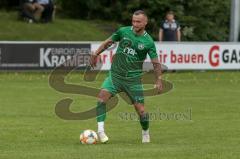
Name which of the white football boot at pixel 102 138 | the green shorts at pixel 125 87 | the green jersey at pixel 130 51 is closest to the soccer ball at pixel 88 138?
the white football boot at pixel 102 138

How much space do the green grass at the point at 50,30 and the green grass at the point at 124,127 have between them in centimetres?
800

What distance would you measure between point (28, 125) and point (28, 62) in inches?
530

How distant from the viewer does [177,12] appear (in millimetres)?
38781

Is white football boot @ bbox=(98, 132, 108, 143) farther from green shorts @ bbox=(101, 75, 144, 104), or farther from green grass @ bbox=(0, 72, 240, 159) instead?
green shorts @ bbox=(101, 75, 144, 104)

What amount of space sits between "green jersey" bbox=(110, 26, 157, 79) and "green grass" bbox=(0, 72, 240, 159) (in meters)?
1.20

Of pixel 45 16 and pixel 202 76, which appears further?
pixel 45 16

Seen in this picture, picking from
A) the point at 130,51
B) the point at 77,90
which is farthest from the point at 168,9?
the point at 130,51

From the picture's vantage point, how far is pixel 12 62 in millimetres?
29000

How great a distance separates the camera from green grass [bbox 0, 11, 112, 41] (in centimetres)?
3481

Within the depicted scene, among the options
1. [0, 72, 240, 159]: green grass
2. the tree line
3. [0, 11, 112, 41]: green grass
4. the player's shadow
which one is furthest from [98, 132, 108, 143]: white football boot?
the tree line

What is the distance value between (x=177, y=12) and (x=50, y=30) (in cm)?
655

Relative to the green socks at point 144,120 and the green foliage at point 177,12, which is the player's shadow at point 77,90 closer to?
the green socks at point 144,120

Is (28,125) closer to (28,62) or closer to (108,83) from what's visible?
(108,83)

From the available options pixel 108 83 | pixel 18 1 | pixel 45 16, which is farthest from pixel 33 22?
pixel 108 83
